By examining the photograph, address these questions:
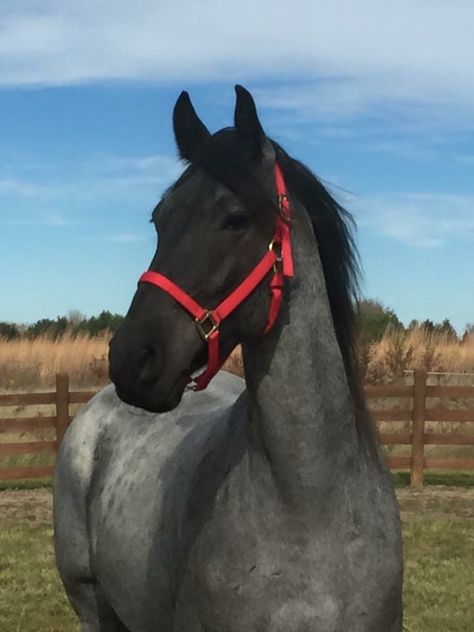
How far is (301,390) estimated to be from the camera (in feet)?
8.21

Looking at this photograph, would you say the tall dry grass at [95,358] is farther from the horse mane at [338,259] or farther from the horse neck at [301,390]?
the horse neck at [301,390]

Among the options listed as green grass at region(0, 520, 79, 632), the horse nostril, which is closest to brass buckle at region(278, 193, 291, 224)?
the horse nostril

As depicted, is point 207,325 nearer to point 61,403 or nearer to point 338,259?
point 338,259

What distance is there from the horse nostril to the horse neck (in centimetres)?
40

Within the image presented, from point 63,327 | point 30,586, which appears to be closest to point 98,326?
point 63,327

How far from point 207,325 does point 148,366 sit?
0.21m

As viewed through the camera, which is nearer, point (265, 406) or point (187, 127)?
point (265, 406)

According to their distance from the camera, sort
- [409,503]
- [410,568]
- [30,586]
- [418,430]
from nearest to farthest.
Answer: [30,586]
[410,568]
[409,503]
[418,430]

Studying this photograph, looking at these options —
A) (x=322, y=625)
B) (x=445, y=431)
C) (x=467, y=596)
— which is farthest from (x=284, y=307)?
(x=445, y=431)

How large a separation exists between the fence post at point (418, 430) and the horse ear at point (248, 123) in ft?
31.1

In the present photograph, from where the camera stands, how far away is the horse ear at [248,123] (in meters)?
2.40

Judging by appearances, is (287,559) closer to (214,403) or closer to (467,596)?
(214,403)

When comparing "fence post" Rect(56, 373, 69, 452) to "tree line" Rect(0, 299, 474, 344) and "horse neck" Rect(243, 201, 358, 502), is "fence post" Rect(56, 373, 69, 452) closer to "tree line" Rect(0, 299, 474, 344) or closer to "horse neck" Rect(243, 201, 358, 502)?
"tree line" Rect(0, 299, 474, 344)

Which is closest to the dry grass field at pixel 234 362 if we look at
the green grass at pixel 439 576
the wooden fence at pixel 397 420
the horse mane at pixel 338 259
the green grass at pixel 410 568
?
the wooden fence at pixel 397 420
